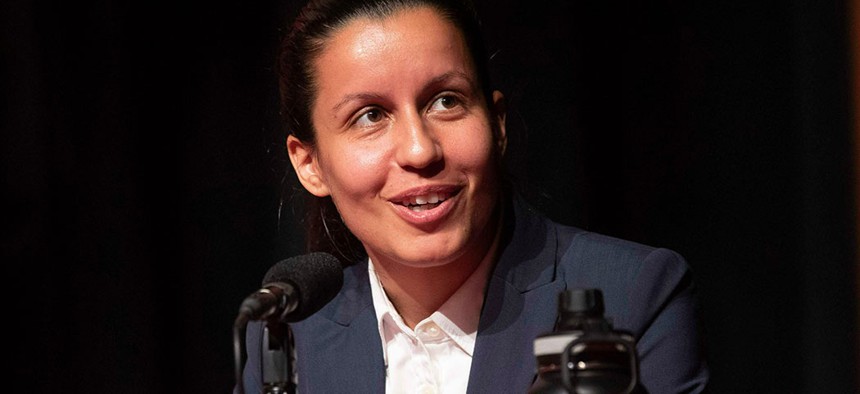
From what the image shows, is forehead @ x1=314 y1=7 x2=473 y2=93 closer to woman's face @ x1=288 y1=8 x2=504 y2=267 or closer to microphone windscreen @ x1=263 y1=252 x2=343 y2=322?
woman's face @ x1=288 y1=8 x2=504 y2=267

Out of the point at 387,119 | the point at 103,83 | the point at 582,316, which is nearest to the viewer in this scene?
the point at 582,316

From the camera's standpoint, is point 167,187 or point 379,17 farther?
point 167,187

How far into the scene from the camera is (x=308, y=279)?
4.20 feet

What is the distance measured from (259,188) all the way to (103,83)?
471mm

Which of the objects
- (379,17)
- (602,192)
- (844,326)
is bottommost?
(844,326)

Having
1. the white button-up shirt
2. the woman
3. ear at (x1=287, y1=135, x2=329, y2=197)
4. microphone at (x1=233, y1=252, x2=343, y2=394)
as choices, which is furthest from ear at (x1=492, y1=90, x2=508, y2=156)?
microphone at (x1=233, y1=252, x2=343, y2=394)

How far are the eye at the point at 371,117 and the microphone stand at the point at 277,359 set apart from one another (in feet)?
2.01

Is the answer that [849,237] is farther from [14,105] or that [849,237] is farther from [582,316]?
[14,105]

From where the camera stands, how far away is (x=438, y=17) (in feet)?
6.20

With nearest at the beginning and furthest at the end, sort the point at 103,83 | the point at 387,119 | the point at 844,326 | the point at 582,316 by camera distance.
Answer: the point at 582,316, the point at 387,119, the point at 844,326, the point at 103,83

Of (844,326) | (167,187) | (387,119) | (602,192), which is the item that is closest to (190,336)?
(167,187)

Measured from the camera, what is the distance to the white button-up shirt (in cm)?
196

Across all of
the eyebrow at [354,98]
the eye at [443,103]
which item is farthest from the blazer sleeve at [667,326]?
the eyebrow at [354,98]

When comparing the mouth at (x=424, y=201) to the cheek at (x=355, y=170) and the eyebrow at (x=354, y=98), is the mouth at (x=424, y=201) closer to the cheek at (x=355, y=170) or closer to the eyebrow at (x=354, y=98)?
the cheek at (x=355, y=170)
